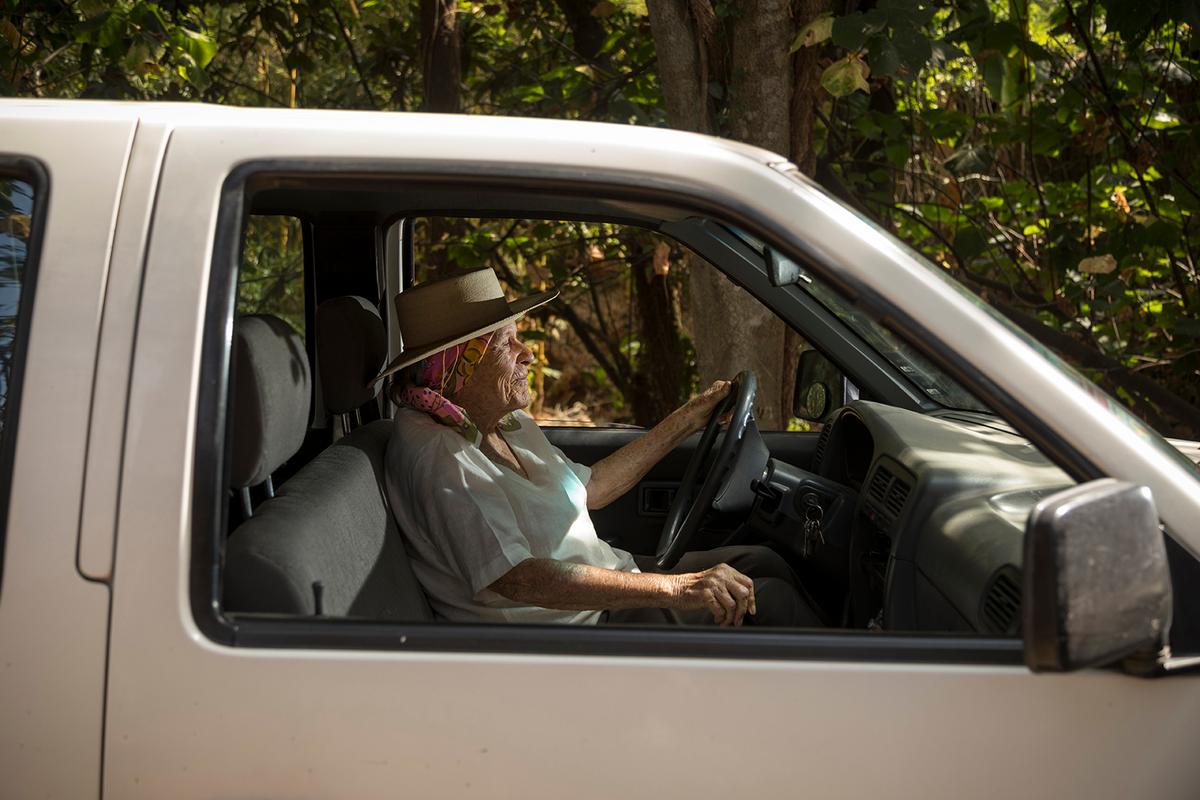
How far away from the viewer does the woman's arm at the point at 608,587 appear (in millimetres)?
2043

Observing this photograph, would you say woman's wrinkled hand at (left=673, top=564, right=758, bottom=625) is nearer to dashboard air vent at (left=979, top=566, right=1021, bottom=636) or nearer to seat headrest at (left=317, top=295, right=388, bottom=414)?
dashboard air vent at (left=979, top=566, right=1021, bottom=636)

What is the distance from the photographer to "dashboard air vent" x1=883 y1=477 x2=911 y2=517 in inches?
97.7

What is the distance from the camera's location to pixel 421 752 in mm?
1421

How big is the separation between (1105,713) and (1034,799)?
5.3 inches

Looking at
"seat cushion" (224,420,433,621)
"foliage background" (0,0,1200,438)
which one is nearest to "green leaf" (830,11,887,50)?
"foliage background" (0,0,1200,438)

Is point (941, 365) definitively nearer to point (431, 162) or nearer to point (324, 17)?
point (431, 162)

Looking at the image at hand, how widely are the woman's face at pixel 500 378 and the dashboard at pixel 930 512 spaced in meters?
0.82

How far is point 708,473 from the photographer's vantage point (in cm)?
289

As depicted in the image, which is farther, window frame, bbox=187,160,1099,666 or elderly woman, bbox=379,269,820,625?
elderly woman, bbox=379,269,820,625

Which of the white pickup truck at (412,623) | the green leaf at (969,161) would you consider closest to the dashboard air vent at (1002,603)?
the white pickup truck at (412,623)

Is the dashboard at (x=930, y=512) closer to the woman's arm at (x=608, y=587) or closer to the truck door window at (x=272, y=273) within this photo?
the woman's arm at (x=608, y=587)

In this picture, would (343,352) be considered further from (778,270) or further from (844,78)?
(844,78)

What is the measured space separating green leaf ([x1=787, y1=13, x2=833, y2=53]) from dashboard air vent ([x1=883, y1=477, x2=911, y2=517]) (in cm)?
153

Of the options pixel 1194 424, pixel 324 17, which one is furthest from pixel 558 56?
pixel 1194 424
